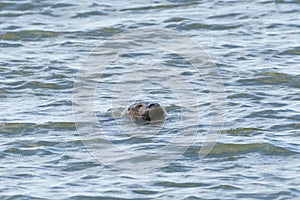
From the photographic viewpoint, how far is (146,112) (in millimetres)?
9641

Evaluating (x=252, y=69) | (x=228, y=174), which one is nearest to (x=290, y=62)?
(x=252, y=69)

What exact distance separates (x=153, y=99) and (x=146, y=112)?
0.93 meters

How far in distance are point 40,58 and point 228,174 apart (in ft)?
14.7

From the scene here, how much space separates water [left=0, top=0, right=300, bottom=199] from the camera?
815cm

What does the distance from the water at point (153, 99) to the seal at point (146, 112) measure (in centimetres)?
11

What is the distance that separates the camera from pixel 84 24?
44.8 ft

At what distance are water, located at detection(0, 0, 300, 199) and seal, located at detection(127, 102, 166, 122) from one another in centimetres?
11

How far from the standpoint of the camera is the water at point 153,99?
8.15m

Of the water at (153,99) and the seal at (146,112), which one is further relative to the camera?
the seal at (146,112)

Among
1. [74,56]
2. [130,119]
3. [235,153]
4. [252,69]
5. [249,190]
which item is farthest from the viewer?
[74,56]

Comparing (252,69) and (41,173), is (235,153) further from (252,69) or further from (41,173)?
(252,69)

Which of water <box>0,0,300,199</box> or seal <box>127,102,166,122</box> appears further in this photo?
seal <box>127,102,166,122</box>

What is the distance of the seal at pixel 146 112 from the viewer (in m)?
9.62

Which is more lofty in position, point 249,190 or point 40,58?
point 40,58
